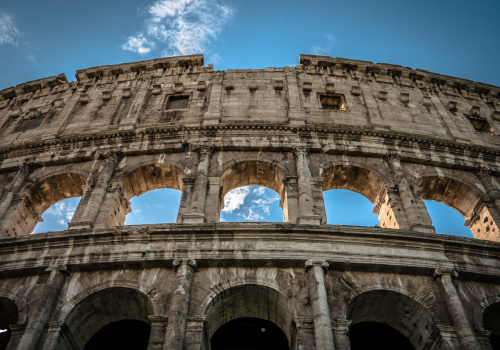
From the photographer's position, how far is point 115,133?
1452cm

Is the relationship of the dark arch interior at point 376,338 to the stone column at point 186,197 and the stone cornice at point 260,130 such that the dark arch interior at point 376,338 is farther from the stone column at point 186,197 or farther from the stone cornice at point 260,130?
the stone cornice at point 260,130

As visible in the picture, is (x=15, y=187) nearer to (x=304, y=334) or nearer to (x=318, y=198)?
(x=318, y=198)

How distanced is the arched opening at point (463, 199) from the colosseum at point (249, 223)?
65 mm

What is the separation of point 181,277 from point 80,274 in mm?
2643

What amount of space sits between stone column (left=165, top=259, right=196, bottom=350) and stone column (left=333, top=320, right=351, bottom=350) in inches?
125

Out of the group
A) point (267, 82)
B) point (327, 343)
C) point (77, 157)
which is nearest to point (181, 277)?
point (327, 343)

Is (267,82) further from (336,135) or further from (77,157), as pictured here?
(77,157)

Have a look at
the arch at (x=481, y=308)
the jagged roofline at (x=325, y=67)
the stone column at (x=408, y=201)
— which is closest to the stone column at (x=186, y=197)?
the stone column at (x=408, y=201)

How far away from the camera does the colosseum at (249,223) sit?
9.30m

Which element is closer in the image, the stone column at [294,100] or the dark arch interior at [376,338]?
the dark arch interior at [376,338]

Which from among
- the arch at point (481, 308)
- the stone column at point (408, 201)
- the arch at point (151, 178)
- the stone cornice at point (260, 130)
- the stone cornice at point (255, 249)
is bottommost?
the arch at point (481, 308)

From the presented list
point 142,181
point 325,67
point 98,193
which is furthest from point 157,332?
point 325,67

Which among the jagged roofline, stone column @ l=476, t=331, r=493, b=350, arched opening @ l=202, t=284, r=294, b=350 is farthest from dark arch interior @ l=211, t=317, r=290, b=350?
the jagged roofline

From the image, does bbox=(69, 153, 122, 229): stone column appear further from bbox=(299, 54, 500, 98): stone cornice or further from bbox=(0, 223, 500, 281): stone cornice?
bbox=(299, 54, 500, 98): stone cornice
